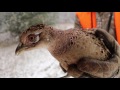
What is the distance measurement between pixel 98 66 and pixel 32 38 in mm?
175

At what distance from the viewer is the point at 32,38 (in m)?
0.54

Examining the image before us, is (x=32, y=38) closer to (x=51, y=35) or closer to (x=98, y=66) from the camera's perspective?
(x=51, y=35)

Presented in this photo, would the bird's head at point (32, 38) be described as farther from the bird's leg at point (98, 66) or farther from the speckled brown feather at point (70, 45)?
the bird's leg at point (98, 66)

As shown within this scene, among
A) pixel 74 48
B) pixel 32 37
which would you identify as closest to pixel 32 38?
pixel 32 37

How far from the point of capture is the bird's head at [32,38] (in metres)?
0.54

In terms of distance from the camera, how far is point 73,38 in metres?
0.55

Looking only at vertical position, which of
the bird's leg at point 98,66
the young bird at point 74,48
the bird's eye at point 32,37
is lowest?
the bird's leg at point 98,66

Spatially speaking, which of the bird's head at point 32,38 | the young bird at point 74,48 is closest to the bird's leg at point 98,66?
the young bird at point 74,48

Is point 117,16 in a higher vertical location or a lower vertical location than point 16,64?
higher

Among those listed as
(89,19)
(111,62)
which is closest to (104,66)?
(111,62)

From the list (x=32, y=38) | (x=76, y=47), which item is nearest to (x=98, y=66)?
(x=76, y=47)
